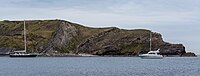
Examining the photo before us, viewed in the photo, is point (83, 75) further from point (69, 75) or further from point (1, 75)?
point (1, 75)

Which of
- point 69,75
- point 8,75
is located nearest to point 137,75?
point 69,75

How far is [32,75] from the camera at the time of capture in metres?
88.8

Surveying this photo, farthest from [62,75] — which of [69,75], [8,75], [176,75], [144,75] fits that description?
Answer: [176,75]

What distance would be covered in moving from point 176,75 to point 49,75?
26293 mm

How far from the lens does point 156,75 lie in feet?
305

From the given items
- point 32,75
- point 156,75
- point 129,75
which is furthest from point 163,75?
point 32,75

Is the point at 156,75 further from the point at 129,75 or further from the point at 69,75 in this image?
the point at 69,75

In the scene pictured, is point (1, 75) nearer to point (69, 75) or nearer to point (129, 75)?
point (69, 75)

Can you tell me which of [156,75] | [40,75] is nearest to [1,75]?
[40,75]

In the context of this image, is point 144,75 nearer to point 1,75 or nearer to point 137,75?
point 137,75

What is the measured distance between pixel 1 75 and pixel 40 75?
25.6 ft

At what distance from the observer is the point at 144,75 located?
9306 cm

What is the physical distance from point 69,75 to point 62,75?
1.46 metres

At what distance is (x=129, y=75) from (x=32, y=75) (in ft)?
65.4
